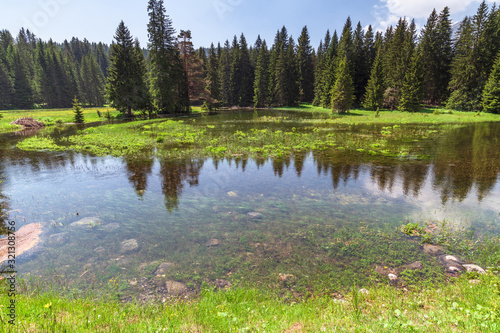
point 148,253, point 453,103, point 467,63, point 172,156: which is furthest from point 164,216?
point 467,63

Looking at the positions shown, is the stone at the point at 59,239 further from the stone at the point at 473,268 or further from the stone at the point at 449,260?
the stone at the point at 473,268

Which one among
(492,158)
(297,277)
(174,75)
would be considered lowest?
(297,277)

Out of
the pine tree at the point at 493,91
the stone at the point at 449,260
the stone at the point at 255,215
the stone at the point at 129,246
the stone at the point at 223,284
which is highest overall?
the pine tree at the point at 493,91

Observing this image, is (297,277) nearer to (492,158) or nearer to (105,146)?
(492,158)

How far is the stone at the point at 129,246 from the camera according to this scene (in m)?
6.89

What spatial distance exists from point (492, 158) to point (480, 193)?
907cm

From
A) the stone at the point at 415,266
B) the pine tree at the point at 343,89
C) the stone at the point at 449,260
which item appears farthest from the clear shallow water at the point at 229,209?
the pine tree at the point at 343,89

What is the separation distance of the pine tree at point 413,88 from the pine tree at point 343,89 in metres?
10.9

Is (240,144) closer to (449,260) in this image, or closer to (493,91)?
(449,260)

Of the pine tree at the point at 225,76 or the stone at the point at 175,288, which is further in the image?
the pine tree at the point at 225,76

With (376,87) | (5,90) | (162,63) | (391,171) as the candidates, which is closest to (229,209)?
(391,171)

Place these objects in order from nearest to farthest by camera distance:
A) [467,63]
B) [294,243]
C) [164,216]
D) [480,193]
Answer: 1. [294,243]
2. [164,216]
3. [480,193]
4. [467,63]

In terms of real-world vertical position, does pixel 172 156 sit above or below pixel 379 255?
above

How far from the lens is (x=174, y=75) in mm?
49375
